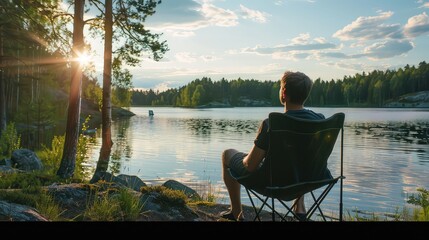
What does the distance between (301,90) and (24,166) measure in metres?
12.0

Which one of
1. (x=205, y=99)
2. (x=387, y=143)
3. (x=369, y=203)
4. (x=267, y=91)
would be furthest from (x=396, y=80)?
(x=369, y=203)

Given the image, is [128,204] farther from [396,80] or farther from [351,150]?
[396,80]

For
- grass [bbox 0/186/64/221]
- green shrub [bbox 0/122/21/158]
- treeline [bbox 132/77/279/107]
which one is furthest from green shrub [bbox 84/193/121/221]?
treeline [bbox 132/77/279/107]

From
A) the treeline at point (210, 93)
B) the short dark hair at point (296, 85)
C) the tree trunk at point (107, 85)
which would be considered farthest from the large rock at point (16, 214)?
the treeline at point (210, 93)

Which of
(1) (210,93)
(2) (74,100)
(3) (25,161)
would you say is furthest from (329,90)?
(2) (74,100)

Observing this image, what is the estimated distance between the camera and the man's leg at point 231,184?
437 centimetres

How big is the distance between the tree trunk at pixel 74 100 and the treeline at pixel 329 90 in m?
85.1

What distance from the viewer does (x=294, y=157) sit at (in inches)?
147

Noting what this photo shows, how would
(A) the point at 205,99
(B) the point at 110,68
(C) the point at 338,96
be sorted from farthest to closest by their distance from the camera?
(A) the point at 205,99 → (C) the point at 338,96 → (B) the point at 110,68

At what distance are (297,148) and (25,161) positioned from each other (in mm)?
12090

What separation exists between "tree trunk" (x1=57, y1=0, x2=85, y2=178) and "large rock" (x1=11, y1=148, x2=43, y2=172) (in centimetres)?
343

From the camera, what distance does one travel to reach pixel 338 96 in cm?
9762

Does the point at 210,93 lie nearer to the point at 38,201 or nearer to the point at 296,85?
the point at 38,201

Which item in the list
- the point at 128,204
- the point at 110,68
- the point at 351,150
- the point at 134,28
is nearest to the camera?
the point at 128,204
